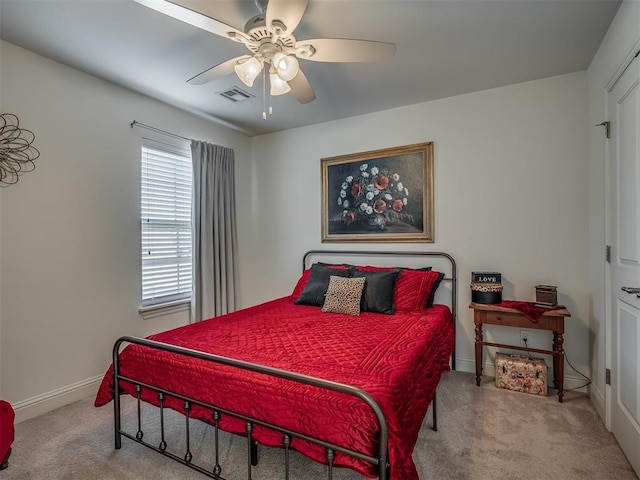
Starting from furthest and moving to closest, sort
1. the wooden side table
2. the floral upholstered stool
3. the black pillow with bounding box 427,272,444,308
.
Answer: the black pillow with bounding box 427,272,444,308 → the wooden side table → the floral upholstered stool

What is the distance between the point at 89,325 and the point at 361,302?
2245mm

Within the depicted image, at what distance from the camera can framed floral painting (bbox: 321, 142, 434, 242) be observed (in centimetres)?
335

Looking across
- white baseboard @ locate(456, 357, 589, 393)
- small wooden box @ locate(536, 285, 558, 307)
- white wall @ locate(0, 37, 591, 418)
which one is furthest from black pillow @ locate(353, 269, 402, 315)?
small wooden box @ locate(536, 285, 558, 307)

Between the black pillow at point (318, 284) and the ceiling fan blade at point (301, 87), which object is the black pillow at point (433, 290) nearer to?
the black pillow at point (318, 284)

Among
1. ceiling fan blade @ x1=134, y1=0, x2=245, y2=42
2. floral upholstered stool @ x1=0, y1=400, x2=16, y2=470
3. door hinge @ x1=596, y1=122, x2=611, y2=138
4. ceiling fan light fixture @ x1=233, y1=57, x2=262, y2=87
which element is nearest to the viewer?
ceiling fan blade @ x1=134, y1=0, x2=245, y2=42

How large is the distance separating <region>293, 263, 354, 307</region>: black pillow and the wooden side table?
3.92ft

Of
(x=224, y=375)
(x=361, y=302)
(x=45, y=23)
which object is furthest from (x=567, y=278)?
(x=45, y=23)

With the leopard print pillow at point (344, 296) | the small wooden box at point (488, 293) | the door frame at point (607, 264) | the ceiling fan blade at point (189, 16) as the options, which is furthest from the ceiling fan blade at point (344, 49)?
the small wooden box at point (488, 293)

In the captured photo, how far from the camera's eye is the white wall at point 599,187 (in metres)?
2.07

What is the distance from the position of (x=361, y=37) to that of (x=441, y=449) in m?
2.61

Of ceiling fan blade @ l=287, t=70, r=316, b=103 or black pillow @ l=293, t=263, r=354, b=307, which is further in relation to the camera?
black pillow @ l=293, t=263, r=354, b=307

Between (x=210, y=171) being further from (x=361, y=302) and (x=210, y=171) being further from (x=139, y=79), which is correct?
(x=361, y=302)

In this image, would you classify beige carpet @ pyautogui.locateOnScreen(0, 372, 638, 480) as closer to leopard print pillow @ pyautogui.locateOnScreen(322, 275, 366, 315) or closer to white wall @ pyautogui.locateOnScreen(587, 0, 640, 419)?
white wall @ pyautogui.locateOnScreen(587, 0, 640, 419)

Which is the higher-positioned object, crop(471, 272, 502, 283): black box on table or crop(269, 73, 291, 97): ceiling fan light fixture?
crop(269, 73, 291, 97): ceiling fan light fixture
